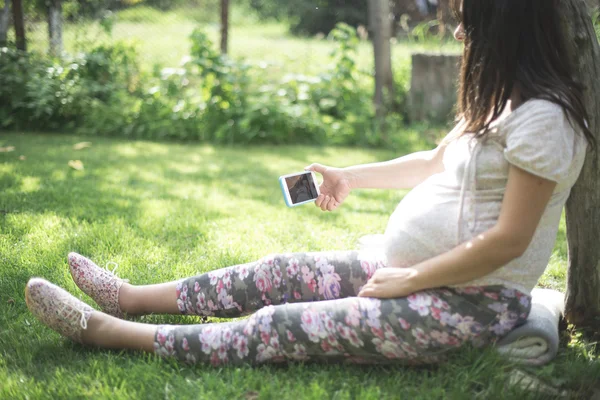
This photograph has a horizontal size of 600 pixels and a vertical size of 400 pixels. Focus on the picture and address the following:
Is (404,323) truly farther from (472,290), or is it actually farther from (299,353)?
(299,353)

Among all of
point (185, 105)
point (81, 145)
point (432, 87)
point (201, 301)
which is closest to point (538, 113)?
point (201, 301)

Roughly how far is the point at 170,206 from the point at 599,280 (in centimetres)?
243

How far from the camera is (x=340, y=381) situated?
1.73 meters

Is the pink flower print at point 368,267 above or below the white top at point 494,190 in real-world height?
below

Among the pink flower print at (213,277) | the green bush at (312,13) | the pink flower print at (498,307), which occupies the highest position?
the green bush at (312,13)

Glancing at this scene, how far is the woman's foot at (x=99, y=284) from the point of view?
204cm

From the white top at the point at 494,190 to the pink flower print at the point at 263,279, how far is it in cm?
42

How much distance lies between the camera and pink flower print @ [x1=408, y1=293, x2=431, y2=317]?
5.37 feet

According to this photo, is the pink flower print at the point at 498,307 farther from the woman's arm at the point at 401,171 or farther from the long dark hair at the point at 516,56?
the woman's arm at the point at 401,171

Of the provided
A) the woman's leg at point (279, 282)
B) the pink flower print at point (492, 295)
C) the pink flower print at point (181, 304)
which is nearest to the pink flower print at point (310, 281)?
the woman's leg at point (279, 282)

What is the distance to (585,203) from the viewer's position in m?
2.01

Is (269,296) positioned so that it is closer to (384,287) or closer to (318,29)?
(384,287)

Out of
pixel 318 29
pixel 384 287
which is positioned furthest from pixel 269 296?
pixel 318 29

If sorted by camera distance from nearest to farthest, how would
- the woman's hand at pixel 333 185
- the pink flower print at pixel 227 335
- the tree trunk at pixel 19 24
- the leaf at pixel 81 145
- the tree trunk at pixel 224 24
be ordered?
the pink flower print at pixel 227 335, the woman's hand at pixel 333 185, the leaf at pixel 81 145, the tree trunk at pixel 19 24, the tree trunk at pixel 224 24
